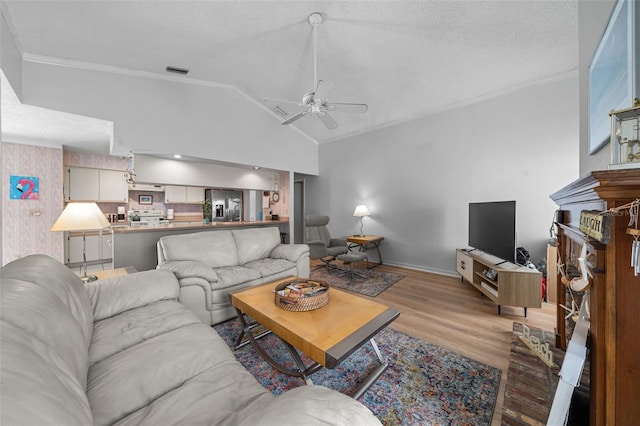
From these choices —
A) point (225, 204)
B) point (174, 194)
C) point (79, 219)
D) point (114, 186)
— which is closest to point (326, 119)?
point (79, 219)

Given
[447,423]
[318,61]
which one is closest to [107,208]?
[318,61]

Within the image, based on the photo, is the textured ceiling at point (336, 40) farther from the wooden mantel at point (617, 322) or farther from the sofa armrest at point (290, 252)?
the sofa armrest at point (290, 252)

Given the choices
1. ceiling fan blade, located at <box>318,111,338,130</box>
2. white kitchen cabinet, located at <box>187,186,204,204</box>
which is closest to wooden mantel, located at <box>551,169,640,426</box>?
ceiling fan blade, located at <box>318,111,338,130</box>

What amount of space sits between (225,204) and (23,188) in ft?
10.5

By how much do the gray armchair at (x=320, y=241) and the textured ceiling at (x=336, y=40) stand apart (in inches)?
93.8

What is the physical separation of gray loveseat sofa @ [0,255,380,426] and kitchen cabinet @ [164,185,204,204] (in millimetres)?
4262

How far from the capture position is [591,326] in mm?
928

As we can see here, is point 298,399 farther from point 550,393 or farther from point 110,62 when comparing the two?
point 110,62

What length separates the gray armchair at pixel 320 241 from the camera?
4.23 metres

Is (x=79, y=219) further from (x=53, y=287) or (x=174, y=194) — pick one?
(x=174, y=194)

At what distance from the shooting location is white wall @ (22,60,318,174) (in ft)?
8.98

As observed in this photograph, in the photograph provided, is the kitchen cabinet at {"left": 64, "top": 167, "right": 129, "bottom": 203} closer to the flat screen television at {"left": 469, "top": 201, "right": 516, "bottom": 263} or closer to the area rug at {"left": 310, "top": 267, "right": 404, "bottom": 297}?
the area rug at {"left": 310, "top": 267, "right": 404, "bottom": 297}

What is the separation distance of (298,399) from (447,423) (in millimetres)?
1215

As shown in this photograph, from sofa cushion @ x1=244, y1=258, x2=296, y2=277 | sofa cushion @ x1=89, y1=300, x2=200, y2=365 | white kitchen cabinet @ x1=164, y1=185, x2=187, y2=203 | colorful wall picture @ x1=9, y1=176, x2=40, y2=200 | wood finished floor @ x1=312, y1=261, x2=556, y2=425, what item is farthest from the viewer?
white kitchen cabinet @ x1=164, y1=185, x2=187, y2=203
